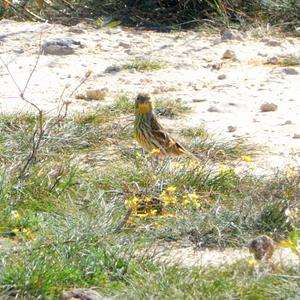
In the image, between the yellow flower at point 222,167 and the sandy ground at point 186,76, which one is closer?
the yellow flower at point 222,167

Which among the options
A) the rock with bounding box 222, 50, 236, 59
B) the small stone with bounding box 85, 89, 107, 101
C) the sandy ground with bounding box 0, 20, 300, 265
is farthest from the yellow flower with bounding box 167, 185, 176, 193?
the rock with bounding box 222, 50, 236, 59

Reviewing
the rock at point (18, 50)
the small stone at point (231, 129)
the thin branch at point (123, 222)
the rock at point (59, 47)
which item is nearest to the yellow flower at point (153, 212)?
the thin branch at point (123, 222)

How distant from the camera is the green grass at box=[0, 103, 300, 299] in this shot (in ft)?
15.9

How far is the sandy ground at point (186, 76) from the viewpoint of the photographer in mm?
8148

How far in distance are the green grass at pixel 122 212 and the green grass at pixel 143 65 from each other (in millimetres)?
1931

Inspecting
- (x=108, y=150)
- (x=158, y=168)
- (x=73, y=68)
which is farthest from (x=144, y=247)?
(x=73, y=68)

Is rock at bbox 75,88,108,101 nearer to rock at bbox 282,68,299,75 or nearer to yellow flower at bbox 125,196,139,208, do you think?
rock at bbox 282,68,299,75

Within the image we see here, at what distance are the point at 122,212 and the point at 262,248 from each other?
1.09 m

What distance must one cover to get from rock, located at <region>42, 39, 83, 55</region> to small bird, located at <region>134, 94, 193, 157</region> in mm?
2964

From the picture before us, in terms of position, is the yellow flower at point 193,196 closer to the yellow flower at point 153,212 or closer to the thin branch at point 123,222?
the yellow flower at point 153,212

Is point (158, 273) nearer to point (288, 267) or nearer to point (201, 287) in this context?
point (201, 287)

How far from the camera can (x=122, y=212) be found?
598 cm

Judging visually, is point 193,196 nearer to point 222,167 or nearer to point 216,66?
point 222,167

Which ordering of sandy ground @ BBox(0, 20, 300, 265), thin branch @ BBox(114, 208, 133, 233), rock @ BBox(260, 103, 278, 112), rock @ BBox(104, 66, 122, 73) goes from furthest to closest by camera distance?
rock @ BBox(104, 66, 122, 73) < rock @ BBox(260, 103, 278, 112) < sandy ground @ BBox(0, 20, 300, 265) < thin branch @ BBox(114, 208, 133, 233)
